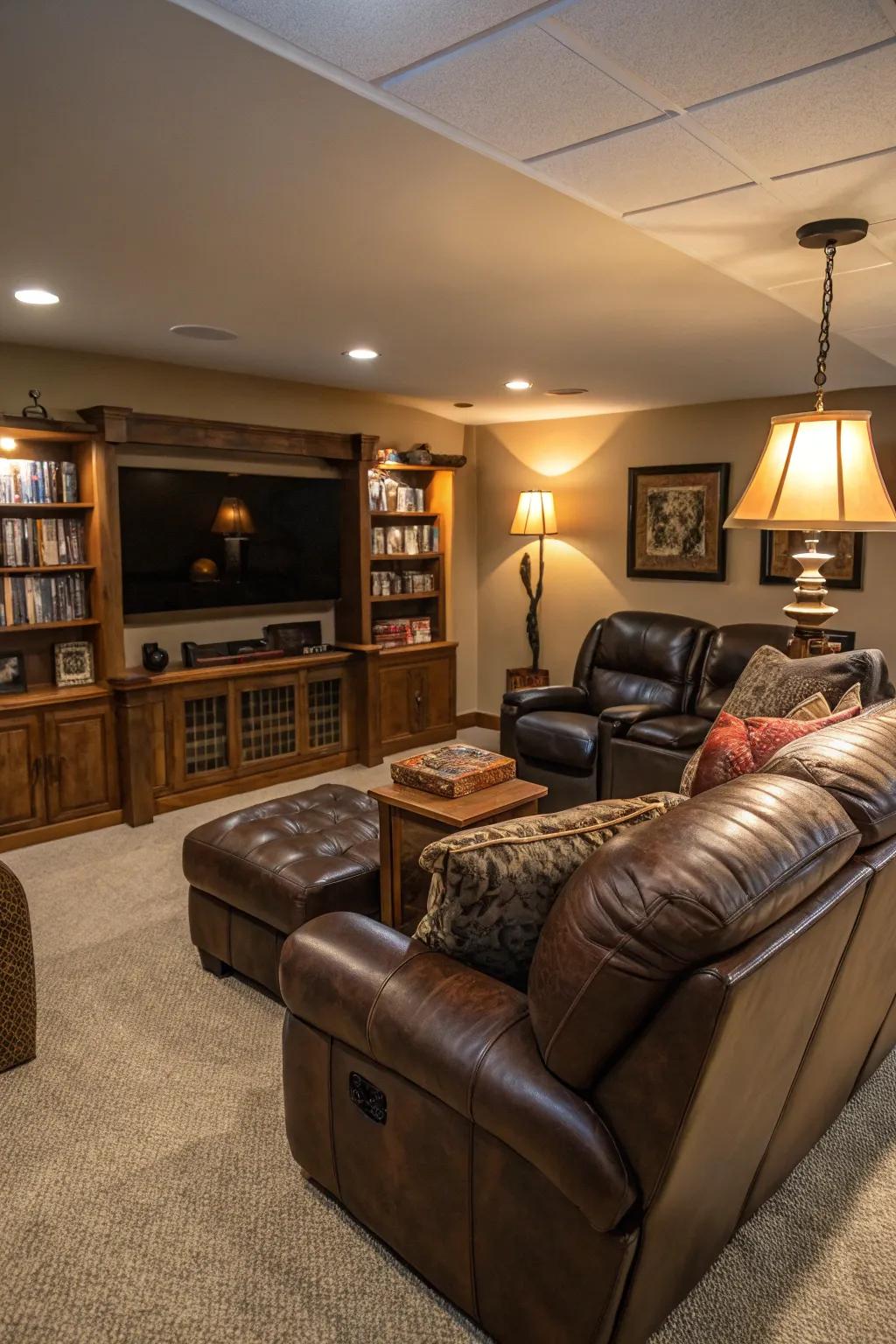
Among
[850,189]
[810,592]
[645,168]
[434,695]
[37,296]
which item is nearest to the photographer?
[645,168]

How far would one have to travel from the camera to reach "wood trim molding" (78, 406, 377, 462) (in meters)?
4.24

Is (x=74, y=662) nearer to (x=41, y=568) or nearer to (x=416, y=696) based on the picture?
(x=41, y=568)

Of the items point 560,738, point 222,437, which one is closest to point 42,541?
point 222,437

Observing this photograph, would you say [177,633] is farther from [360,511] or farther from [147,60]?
[147,60]

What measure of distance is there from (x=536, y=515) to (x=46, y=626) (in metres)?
3.23

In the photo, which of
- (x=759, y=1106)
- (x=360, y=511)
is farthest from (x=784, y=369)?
(x=759, y=1106)

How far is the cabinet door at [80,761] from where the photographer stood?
4211mm

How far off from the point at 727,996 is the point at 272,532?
4491 millimetres

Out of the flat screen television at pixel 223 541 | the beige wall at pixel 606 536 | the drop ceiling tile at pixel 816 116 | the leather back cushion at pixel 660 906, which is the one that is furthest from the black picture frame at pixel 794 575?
the leather back cushion at pixel 660 906

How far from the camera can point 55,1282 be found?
175 centimetres

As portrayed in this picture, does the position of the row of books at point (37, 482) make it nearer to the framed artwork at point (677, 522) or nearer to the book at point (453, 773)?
the book at point (453, 773)

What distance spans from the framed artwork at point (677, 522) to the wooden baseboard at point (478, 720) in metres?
1.61

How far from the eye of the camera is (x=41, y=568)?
418 centimetres

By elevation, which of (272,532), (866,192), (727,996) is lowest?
(727,996)
